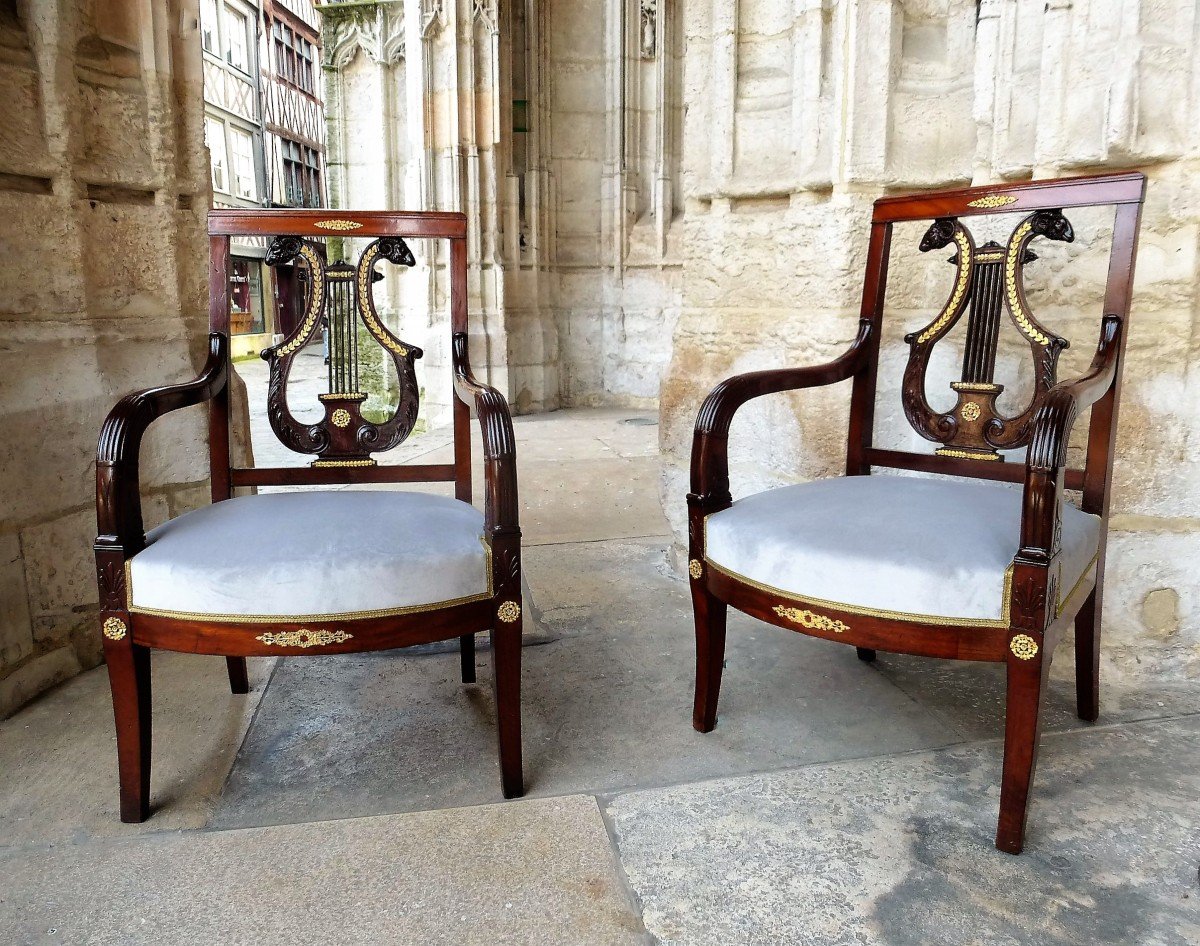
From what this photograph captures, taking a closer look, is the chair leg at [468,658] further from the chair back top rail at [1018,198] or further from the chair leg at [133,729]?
the chair back top rail at [1018,198]

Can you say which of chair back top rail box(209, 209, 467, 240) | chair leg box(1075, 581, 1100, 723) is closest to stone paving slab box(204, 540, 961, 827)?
chair leg box(1075, 581, 1100, 723)

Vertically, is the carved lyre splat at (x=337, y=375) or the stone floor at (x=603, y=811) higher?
the carved lyre splat at (x=337, y=375)

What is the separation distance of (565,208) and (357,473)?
6.03 metres

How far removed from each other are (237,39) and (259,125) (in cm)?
189

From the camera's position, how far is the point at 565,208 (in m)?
7.47

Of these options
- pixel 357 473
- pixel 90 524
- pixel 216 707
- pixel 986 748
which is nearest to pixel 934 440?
pixel 986 748

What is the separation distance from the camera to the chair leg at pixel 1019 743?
1.32 m

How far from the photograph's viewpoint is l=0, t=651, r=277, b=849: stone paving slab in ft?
4.89

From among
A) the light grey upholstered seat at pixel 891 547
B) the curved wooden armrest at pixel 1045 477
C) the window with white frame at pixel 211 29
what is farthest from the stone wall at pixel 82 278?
the window with white frame at pixel 211 29

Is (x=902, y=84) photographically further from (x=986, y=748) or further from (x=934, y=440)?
(x=986, y=748)

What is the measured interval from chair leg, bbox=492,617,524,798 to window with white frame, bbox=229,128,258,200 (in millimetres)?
21693

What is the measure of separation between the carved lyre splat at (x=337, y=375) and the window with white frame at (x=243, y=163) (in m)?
21.0

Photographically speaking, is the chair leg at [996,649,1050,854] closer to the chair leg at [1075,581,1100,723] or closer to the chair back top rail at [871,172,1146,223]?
the chair leg at [1075,581,1100,723]

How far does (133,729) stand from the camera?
4.81 ft
